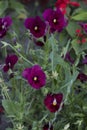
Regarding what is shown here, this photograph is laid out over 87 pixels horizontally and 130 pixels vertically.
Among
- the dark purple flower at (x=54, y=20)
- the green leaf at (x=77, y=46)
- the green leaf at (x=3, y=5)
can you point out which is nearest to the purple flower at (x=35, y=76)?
the dark purple flower at (x=54, y=20)

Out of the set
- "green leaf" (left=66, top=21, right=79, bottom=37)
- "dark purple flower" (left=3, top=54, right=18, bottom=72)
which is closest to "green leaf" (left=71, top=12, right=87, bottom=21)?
"green leaf" (left=66, top=21, right=79, bottom=37)

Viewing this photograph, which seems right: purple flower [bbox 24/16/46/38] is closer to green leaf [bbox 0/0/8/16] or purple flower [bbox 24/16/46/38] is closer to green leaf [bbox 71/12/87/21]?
green leaf [bbox 71/12/87/21]

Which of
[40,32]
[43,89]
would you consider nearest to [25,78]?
[43,89]

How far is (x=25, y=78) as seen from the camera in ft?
8.97

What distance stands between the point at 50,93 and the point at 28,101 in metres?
0.23

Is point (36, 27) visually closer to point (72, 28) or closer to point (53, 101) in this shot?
point (53, 101)

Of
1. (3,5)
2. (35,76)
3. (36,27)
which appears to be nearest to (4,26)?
(36,27)

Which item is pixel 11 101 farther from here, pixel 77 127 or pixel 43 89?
pixel 77 127

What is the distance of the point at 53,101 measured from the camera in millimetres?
2637

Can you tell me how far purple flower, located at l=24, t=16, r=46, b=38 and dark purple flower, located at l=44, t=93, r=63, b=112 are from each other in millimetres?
378

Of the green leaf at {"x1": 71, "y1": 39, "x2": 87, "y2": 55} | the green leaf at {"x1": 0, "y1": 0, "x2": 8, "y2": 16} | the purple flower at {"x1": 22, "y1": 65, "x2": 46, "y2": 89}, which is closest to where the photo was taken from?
the purple flower at {"x1": 22, "y1": 65, "x2": 46, "y2": 89}

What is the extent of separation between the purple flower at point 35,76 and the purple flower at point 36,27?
0.25 m

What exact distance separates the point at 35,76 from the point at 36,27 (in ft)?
1.17

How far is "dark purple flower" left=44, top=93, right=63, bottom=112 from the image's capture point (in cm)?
263
